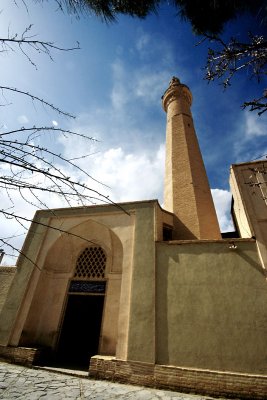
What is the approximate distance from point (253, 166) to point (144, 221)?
3907mm

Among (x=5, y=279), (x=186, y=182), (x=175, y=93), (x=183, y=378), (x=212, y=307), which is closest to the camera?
(x=183, y=378)

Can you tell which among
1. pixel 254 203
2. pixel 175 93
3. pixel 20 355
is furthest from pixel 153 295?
pixel 175 93

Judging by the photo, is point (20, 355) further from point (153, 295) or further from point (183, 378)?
point (183, 378)

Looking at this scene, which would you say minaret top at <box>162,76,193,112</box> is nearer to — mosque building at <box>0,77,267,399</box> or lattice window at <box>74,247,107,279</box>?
mosque building at <box>0,77,267,399</box>

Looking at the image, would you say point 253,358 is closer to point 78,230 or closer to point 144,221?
point 144,221

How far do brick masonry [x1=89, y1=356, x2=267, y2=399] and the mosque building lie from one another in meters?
0.02

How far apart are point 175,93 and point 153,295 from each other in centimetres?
1290

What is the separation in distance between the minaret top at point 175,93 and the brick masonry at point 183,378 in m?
14.0

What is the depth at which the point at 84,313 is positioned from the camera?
7.75 metres

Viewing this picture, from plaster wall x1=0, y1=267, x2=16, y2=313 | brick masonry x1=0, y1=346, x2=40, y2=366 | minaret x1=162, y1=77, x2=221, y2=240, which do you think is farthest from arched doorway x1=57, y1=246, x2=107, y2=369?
minaret x1=162, y1=77, x2=221, y2=240

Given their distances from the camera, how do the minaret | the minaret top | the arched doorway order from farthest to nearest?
the minaret top < the minaret < the arched doorway

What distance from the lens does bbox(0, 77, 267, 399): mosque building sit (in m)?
5.40

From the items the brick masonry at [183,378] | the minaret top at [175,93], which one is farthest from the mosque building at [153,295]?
the minaret top at [175,93]

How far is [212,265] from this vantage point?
6383 mm
